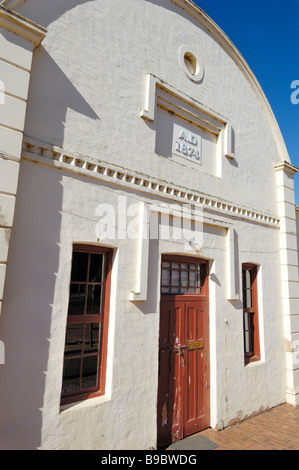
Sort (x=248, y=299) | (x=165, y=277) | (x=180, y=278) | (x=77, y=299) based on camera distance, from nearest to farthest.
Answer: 1. (x=77, y=299)
2. (x=165, y=277)
3. (x=180, y=278)
4. (x=248, y=299)

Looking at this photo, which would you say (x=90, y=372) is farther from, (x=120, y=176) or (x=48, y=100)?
(x=48, y=100)

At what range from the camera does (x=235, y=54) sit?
24.6 feet

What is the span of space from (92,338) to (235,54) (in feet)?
24.6

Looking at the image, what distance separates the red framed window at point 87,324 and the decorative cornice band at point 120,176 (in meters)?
1.14

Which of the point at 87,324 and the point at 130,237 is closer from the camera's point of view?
the point at 87,324

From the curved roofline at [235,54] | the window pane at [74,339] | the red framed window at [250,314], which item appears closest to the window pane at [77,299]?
the window pane at [74,339]

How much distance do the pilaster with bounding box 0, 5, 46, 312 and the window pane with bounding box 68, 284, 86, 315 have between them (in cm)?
112

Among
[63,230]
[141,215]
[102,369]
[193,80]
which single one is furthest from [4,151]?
[193,80]

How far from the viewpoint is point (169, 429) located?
499cm

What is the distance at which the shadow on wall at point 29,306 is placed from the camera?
342 cm

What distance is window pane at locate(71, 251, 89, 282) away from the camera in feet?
14.3

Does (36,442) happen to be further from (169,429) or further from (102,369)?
(169,429)

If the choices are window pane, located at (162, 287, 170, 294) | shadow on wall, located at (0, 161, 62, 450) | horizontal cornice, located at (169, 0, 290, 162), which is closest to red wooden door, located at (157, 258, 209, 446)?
window pane, located at (162, 287, 170, 294)

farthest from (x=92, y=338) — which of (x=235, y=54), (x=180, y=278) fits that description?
(x=235, y=54)
